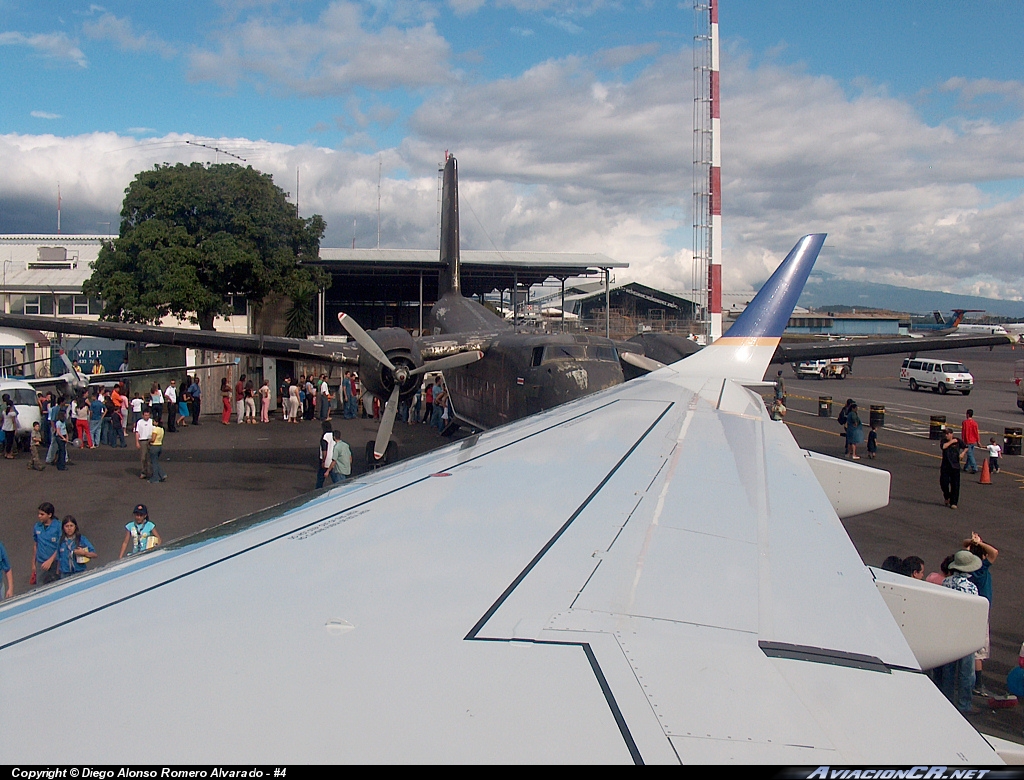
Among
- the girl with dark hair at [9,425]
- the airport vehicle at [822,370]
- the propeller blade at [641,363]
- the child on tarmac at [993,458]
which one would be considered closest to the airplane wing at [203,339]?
the girl with dark hair at [9,425]

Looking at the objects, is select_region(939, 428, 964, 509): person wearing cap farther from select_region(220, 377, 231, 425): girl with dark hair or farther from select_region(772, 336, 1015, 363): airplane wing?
select_region(220, 377, 231, 425): girl with dark hair

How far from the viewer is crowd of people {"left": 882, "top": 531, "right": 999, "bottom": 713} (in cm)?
625

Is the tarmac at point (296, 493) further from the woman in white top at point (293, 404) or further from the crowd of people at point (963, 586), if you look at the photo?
the woman in white top at point (293, 404)

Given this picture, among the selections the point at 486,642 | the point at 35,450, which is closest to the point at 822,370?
the point at 35,450

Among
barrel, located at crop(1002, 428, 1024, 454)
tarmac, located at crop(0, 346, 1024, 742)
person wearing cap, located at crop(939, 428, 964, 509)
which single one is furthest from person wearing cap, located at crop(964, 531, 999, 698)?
barrel, located at crop(1002, 428, 1024, 454)

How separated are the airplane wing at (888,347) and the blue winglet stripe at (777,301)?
171 inches

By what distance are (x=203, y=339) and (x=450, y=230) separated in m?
11.5

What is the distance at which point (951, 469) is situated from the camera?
1452 centimetres

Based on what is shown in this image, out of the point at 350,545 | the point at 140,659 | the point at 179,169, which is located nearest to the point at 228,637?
the point at 140,659

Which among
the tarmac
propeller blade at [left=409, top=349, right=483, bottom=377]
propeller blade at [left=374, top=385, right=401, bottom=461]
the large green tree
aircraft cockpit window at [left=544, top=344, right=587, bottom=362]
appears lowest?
the tarmac

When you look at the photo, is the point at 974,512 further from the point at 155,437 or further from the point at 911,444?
the point at 155,437

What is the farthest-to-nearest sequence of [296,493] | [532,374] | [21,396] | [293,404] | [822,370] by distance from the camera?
[822,370]
[293,404]
[21,396]
[296,493]
[532,374]

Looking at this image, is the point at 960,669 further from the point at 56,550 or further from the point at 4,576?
the point at 4,576

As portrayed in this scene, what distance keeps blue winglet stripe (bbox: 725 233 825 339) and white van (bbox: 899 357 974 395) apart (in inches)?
1471
